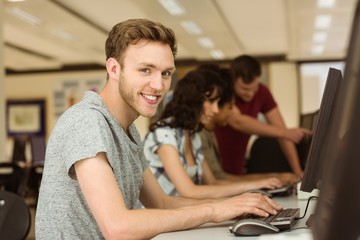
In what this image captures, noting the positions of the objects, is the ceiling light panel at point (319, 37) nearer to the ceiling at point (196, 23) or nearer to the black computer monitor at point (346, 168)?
the ceiling at point (196, 23)

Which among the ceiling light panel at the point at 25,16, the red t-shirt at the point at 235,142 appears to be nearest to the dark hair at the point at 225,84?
the red t-shirt at the point at 235,142

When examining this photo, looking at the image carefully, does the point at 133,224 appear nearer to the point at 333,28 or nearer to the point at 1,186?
the point at 1,186

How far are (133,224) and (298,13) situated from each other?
833 cm

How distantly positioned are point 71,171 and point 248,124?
8.17 feet

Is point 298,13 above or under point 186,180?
above

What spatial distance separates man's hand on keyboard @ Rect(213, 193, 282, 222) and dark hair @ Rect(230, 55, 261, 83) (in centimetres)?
235

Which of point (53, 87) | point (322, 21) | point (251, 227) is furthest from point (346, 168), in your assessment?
point (53, 87)

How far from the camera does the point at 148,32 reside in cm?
175

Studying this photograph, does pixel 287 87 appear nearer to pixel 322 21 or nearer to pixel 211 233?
pixel 322 21

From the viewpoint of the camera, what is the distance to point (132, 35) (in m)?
1.76

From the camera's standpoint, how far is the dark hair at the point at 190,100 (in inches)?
115

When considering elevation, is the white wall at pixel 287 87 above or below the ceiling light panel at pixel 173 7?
below

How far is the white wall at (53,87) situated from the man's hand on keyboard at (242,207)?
13.3m

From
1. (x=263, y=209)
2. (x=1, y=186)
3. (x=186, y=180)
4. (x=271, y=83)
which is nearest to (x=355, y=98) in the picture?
(x=263, y=209)
